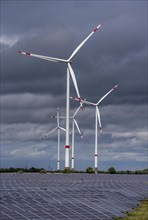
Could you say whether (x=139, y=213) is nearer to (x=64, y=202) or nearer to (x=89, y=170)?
(x=64, y=202)

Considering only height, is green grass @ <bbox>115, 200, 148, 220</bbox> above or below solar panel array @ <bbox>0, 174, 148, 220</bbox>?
below

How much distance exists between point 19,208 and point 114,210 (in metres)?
12.2

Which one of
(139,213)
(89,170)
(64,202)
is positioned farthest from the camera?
(89,170)

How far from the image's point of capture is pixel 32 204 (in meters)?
49.3

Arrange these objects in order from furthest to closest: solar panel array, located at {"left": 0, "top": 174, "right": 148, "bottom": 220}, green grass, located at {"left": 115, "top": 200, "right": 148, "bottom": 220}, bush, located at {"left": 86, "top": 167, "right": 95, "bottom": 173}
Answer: bush, located at {"left": 86, "top": 167, "right": 95, "bottom": 173} → green grass, located at {"left": 115, "top": 200, "right": 148, "bottom": 220} → solar panel array, located at {"left": 0, "top": 174, "right": 148, "bottom": 220}

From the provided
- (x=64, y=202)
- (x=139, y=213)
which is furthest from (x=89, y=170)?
(x=139, y=213)

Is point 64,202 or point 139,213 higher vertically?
point 64,202

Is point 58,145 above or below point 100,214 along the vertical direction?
above

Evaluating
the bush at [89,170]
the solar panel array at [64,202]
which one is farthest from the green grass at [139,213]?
the bush at [89,170]

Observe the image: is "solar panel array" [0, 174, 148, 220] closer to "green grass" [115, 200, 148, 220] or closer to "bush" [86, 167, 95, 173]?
"green grass" [115, 200, 148, 220]

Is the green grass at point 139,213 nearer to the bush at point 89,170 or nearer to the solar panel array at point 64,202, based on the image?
the solar panel array at point 64,202

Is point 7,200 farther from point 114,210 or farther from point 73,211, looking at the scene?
point 114,210

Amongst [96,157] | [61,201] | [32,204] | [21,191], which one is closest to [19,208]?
[32,204]

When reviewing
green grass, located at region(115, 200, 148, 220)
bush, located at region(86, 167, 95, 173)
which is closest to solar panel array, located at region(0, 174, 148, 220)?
green grass, located at region(115, 200, 148, 220)
